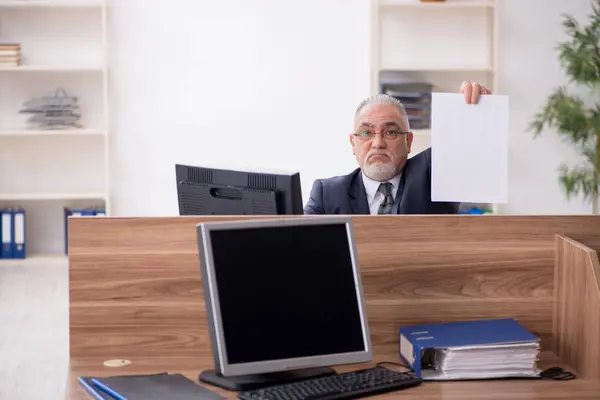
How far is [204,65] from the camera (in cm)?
656

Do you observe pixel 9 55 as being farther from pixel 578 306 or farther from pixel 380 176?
pixel 578 306

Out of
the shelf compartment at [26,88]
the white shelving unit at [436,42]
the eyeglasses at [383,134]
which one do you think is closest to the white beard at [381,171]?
the eyeglasses at [383,134]

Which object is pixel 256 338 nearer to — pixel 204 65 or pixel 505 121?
pixel 505 121

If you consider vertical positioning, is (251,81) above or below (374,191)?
above

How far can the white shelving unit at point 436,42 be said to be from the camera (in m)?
6.59

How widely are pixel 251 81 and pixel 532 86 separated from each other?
1896mm

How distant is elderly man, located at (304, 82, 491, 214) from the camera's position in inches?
125

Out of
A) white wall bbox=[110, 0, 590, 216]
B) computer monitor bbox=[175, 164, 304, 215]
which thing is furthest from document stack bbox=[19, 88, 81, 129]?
computer monitor bbox=[175, 164, 304, 215]

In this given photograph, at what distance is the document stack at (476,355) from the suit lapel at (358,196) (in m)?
1.06

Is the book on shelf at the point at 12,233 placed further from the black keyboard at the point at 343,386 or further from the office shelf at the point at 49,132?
the black keyboard at the point at 343,386

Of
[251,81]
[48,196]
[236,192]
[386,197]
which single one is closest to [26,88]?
[48,196]

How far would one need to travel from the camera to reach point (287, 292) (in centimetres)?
210

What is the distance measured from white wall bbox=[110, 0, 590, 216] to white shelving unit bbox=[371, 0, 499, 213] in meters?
0.12

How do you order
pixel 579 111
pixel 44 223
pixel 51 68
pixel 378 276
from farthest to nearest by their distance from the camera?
pixel 44 223 < pixel 579 111 < pixel 51 68 < pixel 378 276
